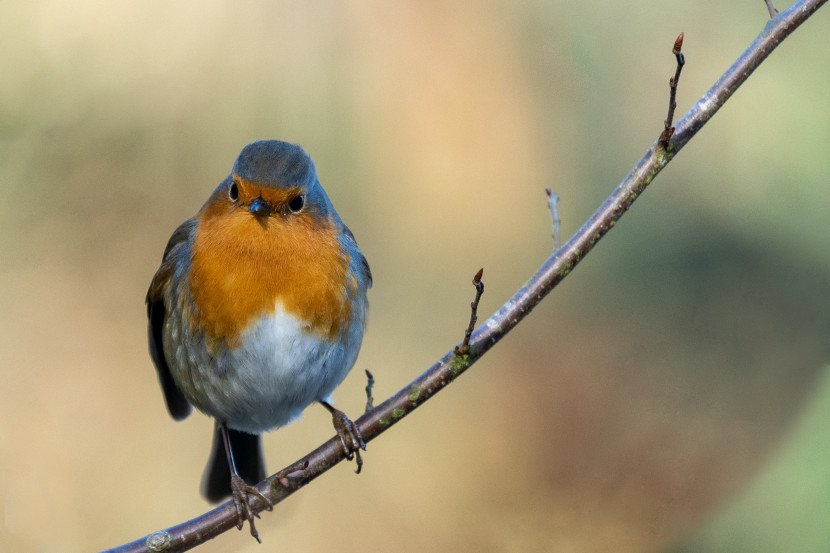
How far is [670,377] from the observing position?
5.18 m

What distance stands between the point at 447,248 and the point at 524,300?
2.58m

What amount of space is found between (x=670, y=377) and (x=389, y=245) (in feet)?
5.13

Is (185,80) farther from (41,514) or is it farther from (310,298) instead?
(310,298)

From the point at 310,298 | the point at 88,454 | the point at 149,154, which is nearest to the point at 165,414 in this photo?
the point at 88,454

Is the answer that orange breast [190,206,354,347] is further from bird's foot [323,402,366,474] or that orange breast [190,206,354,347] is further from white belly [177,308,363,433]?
bird's foot [323,402,366,474]

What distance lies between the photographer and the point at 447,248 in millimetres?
5488

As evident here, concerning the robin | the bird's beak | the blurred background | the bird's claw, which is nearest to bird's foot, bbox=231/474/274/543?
the robin

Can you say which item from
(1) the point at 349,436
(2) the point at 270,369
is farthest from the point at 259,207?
(1) the point at 349,436

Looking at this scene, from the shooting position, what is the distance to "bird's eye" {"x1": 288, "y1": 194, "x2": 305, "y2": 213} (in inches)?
126

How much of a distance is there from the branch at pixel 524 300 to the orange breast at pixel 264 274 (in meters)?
0.40

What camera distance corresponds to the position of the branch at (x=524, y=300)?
278cm

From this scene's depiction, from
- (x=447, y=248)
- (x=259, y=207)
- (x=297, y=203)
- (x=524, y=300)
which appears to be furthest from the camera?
(x=447, y=248)

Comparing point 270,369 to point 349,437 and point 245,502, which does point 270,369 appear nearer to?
point 349,437

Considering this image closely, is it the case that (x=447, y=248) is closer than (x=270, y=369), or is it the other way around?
(x=270, y=369)
